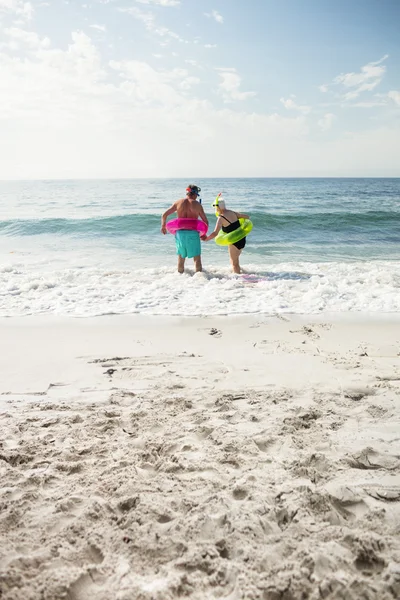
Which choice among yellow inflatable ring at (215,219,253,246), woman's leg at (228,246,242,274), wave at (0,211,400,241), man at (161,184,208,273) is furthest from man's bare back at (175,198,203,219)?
wave at (0,211,400,241)

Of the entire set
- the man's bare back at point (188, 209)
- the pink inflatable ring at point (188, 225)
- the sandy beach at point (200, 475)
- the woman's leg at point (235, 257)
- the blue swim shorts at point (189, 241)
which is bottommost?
the sandy beach at point (200, 475)

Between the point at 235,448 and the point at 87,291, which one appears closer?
the point at 235,448

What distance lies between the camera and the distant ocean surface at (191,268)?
630 cm

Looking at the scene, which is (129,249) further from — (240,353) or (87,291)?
(240,353)

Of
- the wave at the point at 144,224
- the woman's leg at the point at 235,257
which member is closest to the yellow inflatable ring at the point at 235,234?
the woman's leg at the point at 235,257

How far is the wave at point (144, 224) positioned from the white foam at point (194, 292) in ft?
27.3

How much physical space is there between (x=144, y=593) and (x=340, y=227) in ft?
61.4

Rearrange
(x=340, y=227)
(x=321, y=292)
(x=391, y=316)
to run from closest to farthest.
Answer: (x=391, y=316) < (x=321, y=292) < (x=340, y=227)

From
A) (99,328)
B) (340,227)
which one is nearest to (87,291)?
(99,328)

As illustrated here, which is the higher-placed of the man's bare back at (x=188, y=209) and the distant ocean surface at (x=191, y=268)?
the man's bare back at (x=188, y=209)

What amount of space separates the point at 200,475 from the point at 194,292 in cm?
484

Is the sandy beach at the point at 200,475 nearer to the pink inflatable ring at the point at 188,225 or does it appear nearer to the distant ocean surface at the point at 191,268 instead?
the distant ocean surface at the point at 191,268

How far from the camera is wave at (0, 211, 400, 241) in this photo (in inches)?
670

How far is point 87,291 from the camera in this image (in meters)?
7.07
